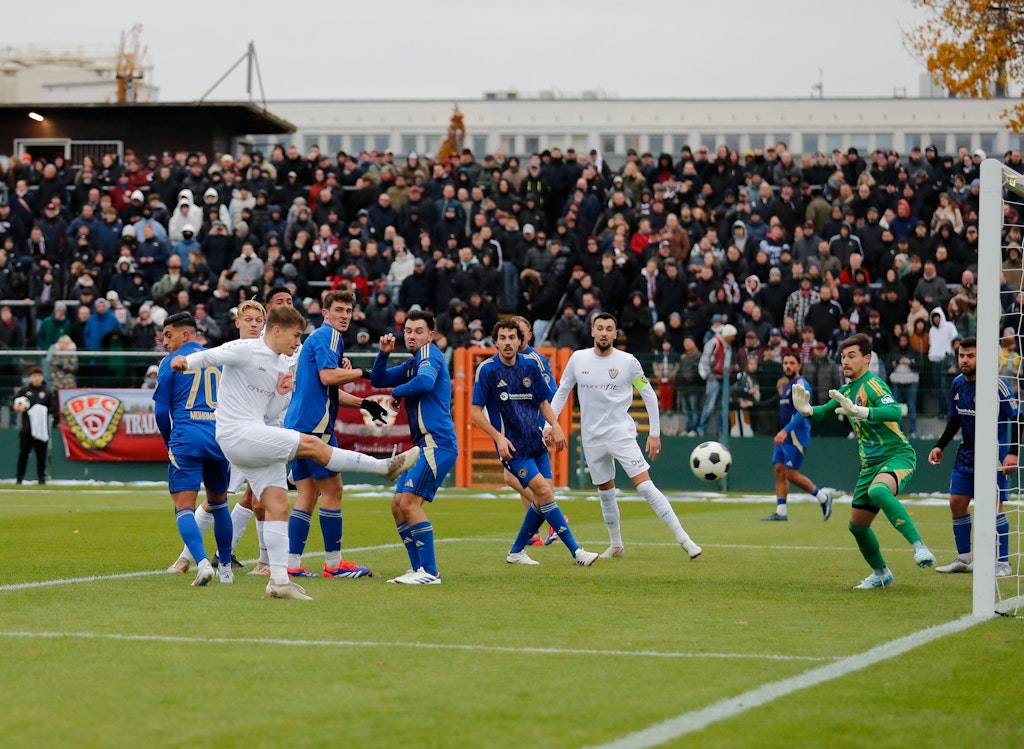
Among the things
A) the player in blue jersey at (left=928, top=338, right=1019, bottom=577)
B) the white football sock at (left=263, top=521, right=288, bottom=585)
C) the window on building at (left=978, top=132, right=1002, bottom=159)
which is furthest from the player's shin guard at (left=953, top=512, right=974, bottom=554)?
the window on building at (left=978, top=132, right=1002, bottom=159)

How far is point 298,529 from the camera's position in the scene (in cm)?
1188

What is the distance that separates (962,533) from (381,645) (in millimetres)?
6693

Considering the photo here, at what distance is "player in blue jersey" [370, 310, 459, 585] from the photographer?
37.0ft

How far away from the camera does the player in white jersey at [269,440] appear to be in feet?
33.2

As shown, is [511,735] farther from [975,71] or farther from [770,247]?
[770,247]

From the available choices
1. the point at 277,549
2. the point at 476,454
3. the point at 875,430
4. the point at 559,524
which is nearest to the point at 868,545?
the point at 875,430

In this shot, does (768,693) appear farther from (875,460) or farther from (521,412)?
(521,412)

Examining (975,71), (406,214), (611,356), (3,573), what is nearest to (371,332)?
(406,214)

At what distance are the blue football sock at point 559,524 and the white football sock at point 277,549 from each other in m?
3.23

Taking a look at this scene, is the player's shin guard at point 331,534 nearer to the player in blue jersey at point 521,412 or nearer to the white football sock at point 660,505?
the player in blue jersey at point 521,412

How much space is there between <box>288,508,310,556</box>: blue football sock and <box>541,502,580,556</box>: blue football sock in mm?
2171

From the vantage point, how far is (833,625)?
901cm

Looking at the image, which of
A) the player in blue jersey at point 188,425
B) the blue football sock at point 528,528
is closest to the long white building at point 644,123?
the blue football sock at point 528,528

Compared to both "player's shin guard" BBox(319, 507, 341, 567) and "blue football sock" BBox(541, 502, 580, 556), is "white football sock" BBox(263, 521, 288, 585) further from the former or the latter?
"blue football sock" BBox(541, 502, 580, 556)
